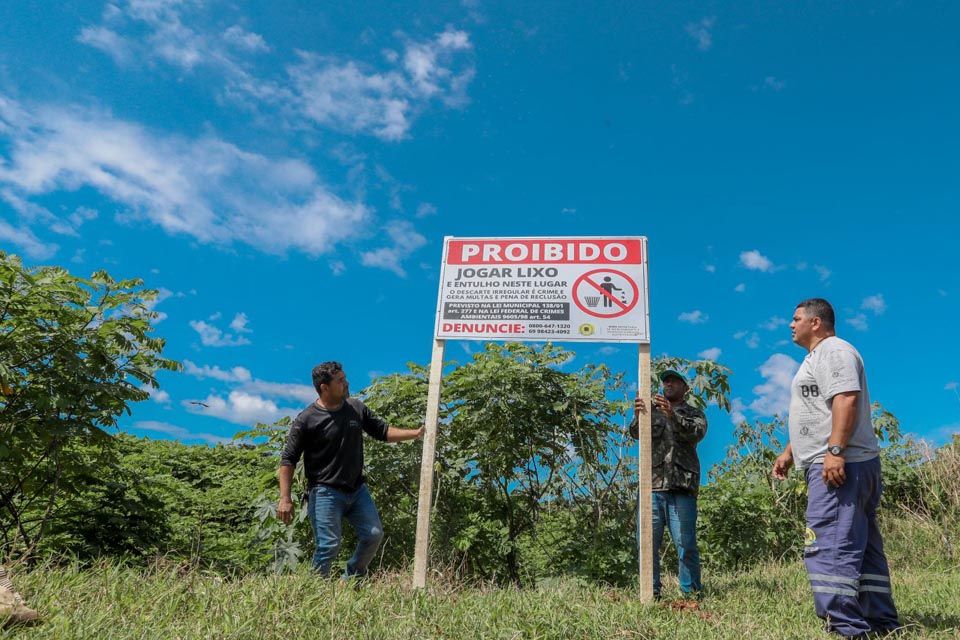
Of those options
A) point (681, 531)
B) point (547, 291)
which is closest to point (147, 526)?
point (547, 291)

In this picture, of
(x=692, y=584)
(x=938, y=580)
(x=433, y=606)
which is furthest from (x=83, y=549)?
(x=938, y=580)

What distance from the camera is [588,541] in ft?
21.2

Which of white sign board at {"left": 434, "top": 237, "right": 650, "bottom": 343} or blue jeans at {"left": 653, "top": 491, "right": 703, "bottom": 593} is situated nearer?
blue jeans at {"left": 653, "top": 491, "right": 703, "bottom": 593}

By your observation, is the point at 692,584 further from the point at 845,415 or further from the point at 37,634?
the point at 37,634

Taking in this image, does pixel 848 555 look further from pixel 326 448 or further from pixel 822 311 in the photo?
pixel 326 448

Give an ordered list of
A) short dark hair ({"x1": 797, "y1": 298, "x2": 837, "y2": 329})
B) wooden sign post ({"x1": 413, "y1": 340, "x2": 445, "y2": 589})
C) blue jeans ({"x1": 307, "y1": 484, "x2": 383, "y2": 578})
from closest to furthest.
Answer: short dark hair ({"x1": 797, "y1": 298, "x2": 837, "y2": 329}) → blue jeans ({"x1": 307, "y1": 484, "x2": 383, "y2": 578}) → wooden sign post ({"x1": 413, "y1": 340, "x2": 445, "y2": 589})

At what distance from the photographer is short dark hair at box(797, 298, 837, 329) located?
446 centimetres

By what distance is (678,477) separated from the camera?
5293 mm

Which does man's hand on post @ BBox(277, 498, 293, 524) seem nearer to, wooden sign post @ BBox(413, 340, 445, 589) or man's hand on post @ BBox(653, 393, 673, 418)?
wooden sign post @ BBox(413, 340, 445, 589)

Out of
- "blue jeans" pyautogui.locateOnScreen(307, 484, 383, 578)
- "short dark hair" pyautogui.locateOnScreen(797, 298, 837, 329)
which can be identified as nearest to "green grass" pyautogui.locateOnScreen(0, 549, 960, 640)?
"blue jeans" pyautogui.locateOnScreen(307, 484, 383, 578)

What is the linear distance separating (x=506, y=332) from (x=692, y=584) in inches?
99.1

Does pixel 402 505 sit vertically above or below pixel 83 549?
above

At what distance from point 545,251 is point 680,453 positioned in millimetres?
2080

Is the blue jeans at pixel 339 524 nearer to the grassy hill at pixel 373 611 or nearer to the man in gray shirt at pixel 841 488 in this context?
the grassy hill at pixel 373 611
